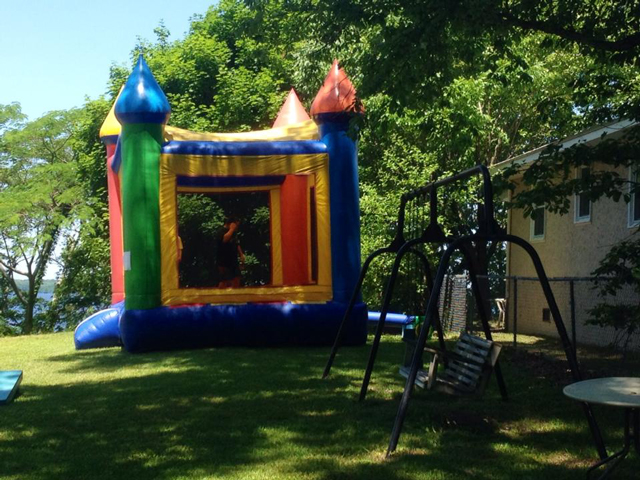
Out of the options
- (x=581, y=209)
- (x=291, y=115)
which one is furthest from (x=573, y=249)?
(x=291, y=115)

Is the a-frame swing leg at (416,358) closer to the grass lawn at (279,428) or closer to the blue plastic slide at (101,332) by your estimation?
the grass lawn at (279,428)

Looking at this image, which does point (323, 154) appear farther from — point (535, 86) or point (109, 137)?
point (535, 86)

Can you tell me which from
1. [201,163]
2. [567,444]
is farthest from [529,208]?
[201,163]

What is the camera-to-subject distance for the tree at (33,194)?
30.8m

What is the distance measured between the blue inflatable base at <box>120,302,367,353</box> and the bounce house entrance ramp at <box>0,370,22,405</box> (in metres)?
3.31

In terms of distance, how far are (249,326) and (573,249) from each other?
7454 mm

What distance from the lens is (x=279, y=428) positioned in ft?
23.5

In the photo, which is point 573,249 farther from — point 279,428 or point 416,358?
point 416,358

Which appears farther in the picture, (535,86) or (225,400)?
(535,86)

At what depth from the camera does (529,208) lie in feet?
31.4

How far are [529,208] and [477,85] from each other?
11.9 meters

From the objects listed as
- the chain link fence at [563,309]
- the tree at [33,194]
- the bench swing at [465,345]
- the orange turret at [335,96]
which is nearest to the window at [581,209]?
the chain link fence at [563,309]

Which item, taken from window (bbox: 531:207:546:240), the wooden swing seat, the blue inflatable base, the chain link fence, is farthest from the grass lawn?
window (bbox: 531:207:546:240)

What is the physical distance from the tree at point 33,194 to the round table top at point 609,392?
26.9 metres
